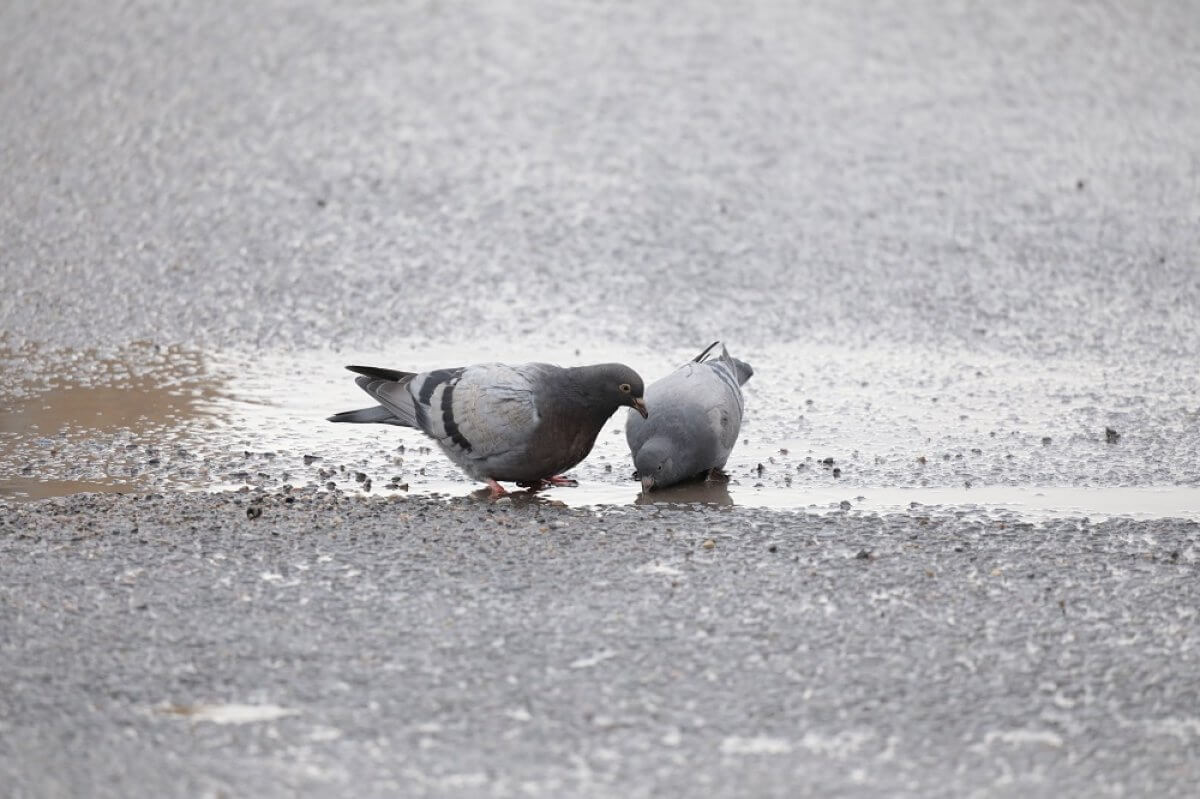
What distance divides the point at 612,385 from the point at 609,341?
189 centimetres

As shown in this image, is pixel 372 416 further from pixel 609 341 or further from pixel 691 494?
pixel 609 341

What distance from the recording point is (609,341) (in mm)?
7582

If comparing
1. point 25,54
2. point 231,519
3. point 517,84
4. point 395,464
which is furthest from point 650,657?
point 25,54

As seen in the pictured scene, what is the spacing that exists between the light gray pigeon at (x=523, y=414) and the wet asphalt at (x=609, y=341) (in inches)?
8.6

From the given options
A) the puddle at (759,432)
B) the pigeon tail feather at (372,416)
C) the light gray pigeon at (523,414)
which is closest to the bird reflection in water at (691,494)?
the puddle at (759,432)

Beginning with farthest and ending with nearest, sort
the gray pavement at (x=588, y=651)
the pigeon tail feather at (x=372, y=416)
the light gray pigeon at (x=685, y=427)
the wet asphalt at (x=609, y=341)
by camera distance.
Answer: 1. the pigeon tail feather at (x=372, y=416)
2. the light gray pigeon at (x=685, y=427)
3. the wet asphalt at (x=609, y=341)
4. the gray pavement at (x=588, y=651)

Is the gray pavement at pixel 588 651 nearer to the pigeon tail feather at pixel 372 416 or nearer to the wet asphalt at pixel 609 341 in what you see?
the wet asphalt at pixel 609 341

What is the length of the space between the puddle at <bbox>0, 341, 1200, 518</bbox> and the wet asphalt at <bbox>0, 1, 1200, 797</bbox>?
0.06 metres

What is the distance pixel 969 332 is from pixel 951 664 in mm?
3855

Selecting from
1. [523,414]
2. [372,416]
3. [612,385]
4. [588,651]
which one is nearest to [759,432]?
[612,385]

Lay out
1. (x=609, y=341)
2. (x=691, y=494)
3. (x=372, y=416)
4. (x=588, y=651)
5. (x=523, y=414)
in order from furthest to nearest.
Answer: (x=609, y=341) < (x=372, y=416) < (x=691, y=494) < (x=523, y=414) < (x=588, y=651)

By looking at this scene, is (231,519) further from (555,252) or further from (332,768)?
(555,252)

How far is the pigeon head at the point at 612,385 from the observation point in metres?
5.70

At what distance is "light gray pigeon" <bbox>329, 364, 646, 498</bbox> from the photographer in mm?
5625
